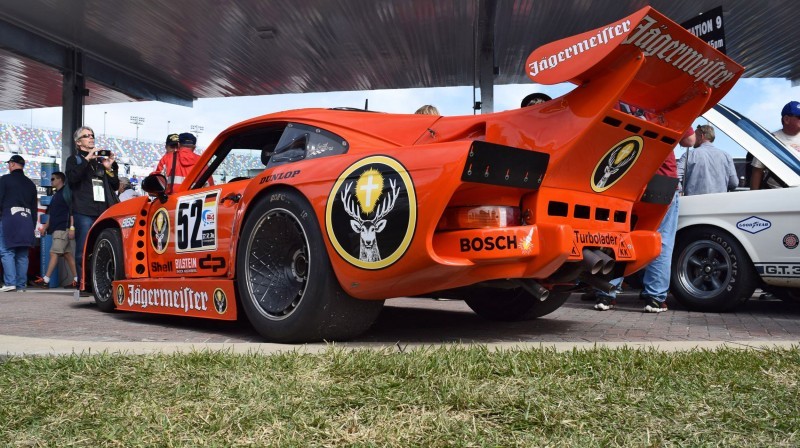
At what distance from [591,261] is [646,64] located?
0.99 metres

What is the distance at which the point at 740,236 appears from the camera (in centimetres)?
595

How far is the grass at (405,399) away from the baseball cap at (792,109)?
4293 millimetres

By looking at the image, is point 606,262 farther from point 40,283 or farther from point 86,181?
point 40,283

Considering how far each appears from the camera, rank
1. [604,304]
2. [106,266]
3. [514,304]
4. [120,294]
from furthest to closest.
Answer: [604,304], [106,266], [120,294], [514,304]

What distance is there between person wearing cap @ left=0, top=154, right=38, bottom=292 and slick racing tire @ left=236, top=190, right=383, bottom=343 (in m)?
7.13

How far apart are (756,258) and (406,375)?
4413 mm

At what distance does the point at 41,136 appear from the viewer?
157ft

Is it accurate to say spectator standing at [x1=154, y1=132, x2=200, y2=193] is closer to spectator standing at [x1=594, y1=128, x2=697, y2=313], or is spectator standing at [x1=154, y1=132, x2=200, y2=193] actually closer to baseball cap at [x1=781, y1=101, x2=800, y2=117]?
spectator standing at [x1=594, y1=128, x2=697, y2=313]

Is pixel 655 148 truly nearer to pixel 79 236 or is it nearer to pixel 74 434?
pixel 74 434

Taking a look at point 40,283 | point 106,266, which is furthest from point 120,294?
point 40,283

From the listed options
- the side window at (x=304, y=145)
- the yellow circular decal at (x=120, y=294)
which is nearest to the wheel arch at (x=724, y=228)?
the side window at (x=304, y=145)

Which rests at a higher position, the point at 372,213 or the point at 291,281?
the point at 372,213

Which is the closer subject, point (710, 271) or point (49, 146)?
point (710, 271)

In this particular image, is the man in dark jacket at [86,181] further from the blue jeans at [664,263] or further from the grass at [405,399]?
the blue jeans at [664,263]
